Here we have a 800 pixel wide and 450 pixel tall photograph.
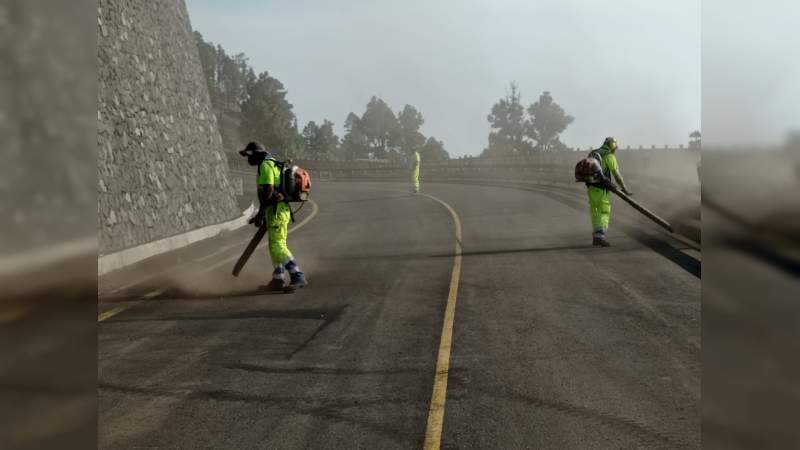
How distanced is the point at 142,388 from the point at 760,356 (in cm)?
489

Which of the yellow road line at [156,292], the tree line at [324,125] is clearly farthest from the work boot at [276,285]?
the tree line at [324,125]

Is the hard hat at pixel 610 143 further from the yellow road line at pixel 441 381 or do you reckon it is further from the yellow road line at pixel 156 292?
the yellow road line at pixel 156 292

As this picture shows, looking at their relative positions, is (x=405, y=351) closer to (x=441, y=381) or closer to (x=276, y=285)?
(x=441, y=381)

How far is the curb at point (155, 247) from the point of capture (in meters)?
11.6

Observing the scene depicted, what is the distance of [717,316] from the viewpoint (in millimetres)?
1394

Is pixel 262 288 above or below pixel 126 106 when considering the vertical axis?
below

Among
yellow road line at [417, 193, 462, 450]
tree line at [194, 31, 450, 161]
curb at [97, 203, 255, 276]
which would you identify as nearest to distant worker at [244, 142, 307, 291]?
yellow road line at [417, 193, 462, 450]

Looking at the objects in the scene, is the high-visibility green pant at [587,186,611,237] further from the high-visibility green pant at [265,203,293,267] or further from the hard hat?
the high-visibility green pant at [265,203,293,267]

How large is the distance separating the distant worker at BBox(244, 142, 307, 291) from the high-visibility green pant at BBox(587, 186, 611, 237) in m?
6.39

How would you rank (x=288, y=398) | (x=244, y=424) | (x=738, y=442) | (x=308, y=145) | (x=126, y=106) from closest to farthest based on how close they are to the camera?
(x=738, y=442) → (x=244, y=424) → (x=288, y=398) → (x=126, y=106) → (x=308, y=145)

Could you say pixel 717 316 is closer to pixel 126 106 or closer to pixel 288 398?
pixel 288 398

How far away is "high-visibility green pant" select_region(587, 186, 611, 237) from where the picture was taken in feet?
42.2

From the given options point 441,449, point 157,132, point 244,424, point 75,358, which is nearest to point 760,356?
point 75,358

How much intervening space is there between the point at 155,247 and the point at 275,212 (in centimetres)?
564
